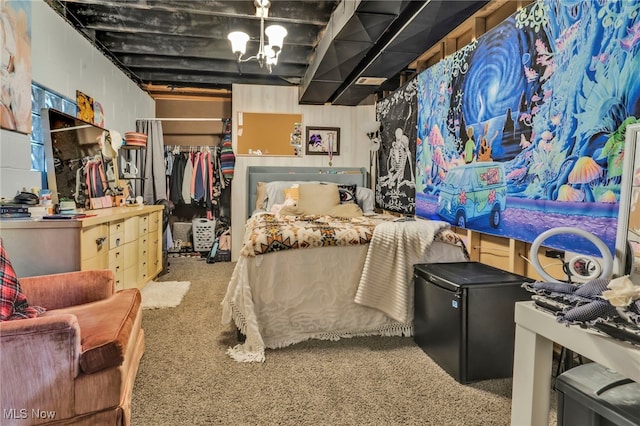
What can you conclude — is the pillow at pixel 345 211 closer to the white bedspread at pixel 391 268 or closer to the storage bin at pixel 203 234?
the white bedspread at pixel 391 268

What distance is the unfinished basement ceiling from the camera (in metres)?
2.58

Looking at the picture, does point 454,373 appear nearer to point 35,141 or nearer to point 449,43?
point 449,43

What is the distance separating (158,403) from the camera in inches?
65.5

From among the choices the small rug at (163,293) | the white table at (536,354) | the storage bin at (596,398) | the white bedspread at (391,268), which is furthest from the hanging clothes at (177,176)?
the storage bin at (596,398)

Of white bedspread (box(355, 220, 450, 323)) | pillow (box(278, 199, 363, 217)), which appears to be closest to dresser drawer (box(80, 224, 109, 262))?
pillow (box(278, 199, 363, 217))

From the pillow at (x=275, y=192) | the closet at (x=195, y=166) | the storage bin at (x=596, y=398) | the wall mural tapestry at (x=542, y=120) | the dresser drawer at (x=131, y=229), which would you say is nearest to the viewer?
the storage bin at (x=596, y=398)

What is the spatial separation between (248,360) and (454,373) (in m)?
1.18

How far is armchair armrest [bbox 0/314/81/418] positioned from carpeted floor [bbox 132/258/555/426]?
448mm

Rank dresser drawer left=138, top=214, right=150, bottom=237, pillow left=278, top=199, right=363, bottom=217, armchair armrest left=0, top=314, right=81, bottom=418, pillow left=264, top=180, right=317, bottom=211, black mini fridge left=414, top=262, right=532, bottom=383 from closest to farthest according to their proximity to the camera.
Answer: armchair armrest left=0, top=314, right=81, bottom=418 → black mini fridge left=414, top=262, right=532, bottom=383 → dresser drawer left=138, top=214, right=150, bottom=237 → pillow left=278, top=199, right=363, bottom=217 → pillow left=264, top=180, right=317, bottom=211

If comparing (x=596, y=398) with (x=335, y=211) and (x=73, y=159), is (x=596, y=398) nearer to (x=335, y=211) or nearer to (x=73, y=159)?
(x=335, y=211)

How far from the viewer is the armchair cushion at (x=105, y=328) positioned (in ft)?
4.18

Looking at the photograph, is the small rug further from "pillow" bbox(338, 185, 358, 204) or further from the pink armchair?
"pillow" bbox(338, 185, 358, 204)

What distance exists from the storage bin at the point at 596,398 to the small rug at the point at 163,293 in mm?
2828

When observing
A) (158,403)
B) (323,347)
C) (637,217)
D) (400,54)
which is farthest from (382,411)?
(400,54)
